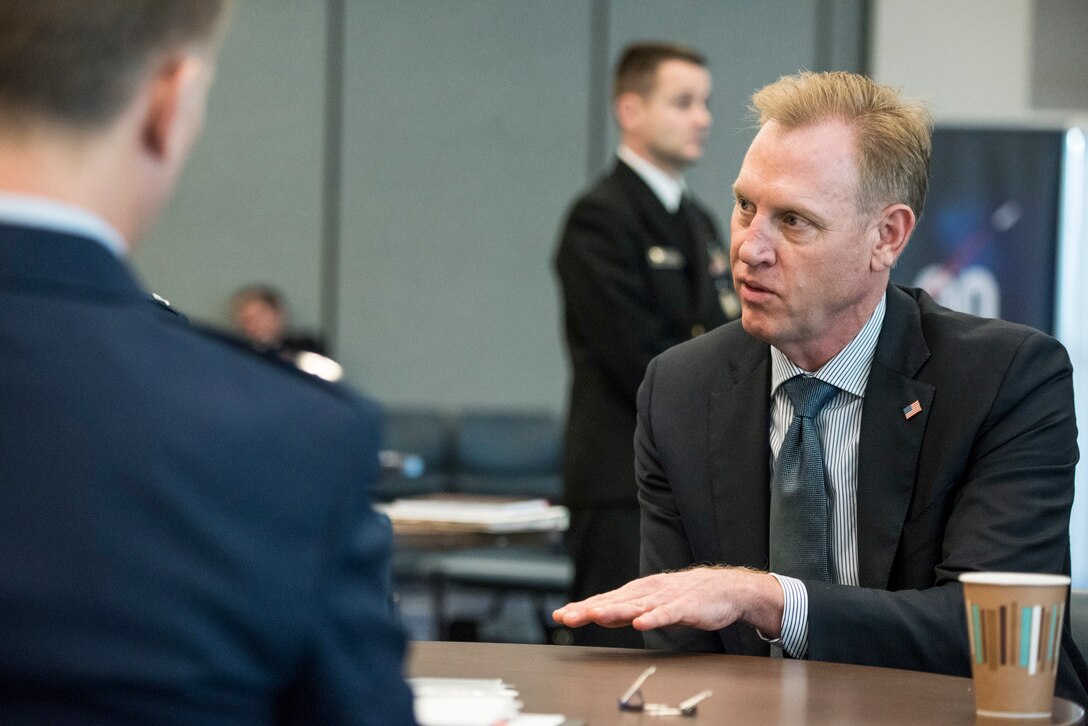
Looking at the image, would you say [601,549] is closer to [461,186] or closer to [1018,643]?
[1018,643]

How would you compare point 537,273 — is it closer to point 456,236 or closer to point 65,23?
point 456,236

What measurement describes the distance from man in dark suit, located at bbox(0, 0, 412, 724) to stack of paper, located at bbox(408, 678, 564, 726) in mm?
414

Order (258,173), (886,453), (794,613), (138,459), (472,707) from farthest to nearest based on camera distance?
(258,173), (886,453), (794,613), (472,707), (138,459)

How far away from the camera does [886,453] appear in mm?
1841

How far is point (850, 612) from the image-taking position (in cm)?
166

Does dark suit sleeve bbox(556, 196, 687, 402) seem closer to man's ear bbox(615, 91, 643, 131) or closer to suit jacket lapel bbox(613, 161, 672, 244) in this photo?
suit jacket lapel bbox(613, 161, 672, 244)

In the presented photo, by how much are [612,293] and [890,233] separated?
158cm

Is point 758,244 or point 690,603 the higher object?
point 758,244

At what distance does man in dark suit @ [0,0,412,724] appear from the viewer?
72 centimetres

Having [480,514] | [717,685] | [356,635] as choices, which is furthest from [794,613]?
[480,514]

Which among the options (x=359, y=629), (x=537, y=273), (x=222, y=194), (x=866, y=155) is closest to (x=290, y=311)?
(x=222, y=194)

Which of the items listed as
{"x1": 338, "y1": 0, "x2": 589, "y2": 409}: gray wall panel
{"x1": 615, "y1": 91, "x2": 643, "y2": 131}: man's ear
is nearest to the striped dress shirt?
{"x1": 615, "y1": 91, "x2": 643, "y2": 131}: man's ear

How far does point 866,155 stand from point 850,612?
687 millimetres

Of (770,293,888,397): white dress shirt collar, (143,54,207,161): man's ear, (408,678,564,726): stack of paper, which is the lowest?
(408,678,564,726): stack of paper
